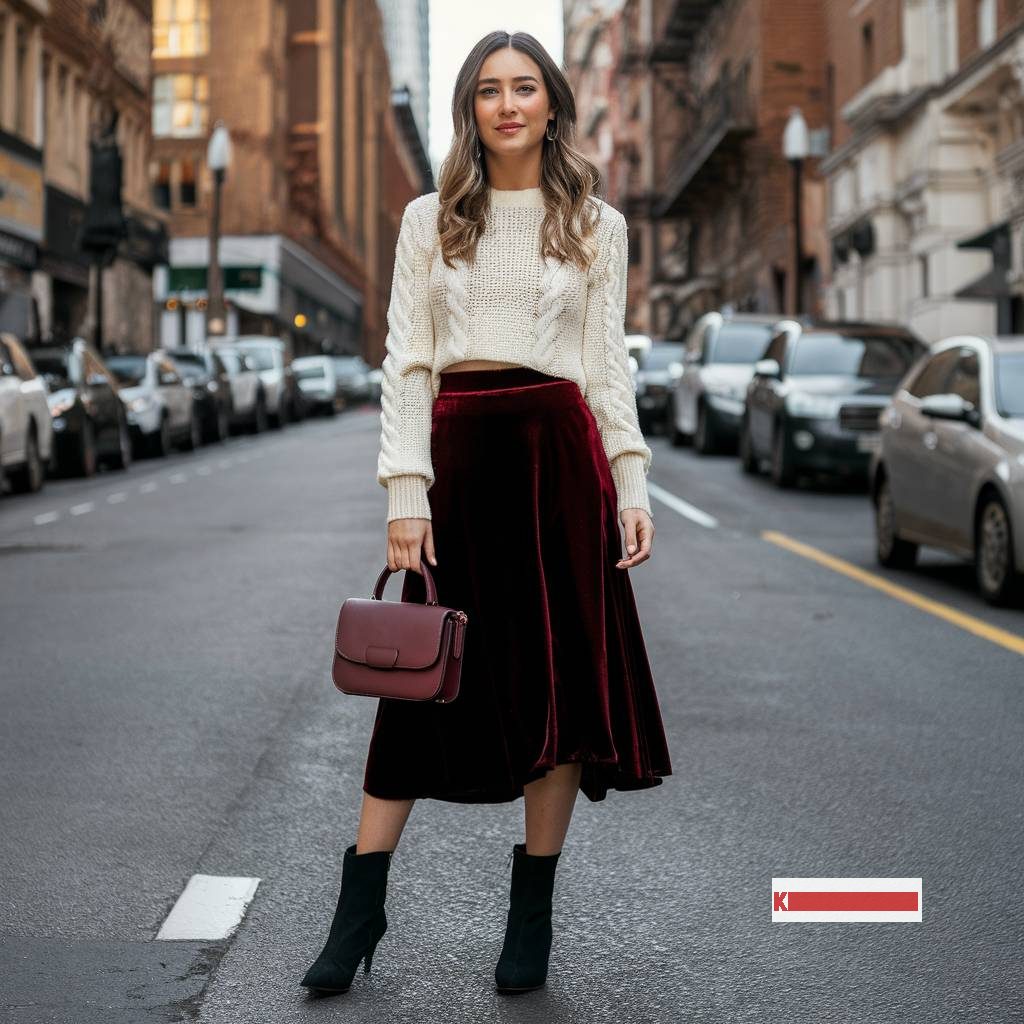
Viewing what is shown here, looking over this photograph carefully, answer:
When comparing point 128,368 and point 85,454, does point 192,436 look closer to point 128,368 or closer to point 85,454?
point 128,368

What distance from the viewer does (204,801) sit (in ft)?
19.5

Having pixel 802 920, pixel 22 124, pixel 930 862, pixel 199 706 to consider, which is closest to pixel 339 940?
pixel 802 920

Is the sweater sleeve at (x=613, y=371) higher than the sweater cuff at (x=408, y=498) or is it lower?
higher

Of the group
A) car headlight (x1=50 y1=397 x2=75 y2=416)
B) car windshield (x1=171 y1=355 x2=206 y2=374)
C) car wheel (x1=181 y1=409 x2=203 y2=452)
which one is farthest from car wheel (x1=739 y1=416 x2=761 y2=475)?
car windshield (x1=171 y1=355 x2=206 y2=374)

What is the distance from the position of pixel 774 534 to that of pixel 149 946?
11361 millimetres

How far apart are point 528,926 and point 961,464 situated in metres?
7.78

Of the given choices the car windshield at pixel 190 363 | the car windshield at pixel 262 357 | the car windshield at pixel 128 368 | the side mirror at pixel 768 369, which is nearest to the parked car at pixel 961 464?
the side mirror at pixel 768 369

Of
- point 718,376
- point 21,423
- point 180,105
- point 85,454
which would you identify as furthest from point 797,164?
point 180,105

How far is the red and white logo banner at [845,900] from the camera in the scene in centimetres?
462

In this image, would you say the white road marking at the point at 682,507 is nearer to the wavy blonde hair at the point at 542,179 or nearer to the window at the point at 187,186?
the wavy blonde hair at the point at 542,179

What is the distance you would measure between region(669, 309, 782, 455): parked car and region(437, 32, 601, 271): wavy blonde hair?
21.2m

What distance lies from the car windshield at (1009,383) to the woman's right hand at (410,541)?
7810mm

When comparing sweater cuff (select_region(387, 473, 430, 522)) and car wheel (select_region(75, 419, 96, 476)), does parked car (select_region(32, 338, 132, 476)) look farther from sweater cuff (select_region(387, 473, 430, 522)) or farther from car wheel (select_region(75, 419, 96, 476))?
sweater cuff (select_region(387, 473, 430, 522))

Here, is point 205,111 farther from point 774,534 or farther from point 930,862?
point 930,862
